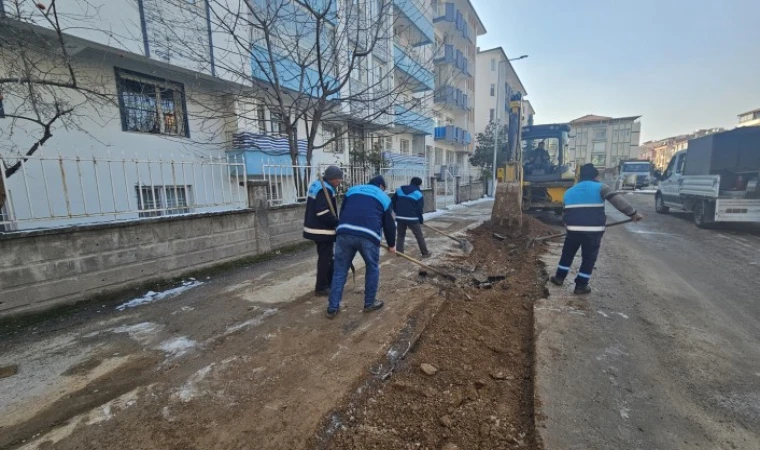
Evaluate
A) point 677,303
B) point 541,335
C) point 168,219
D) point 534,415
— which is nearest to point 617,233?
point 677,303

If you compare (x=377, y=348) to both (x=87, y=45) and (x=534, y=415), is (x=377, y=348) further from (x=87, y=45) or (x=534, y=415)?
(x=87, y=45)

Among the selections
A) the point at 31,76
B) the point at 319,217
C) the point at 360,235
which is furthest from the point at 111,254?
the point at 31,76

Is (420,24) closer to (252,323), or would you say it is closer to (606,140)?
(252,323)

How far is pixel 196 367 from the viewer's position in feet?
8.85

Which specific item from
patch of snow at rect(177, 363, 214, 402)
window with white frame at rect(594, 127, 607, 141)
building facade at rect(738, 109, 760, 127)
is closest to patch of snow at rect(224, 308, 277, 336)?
patch of snow at rect(177, 363, 214, 402)

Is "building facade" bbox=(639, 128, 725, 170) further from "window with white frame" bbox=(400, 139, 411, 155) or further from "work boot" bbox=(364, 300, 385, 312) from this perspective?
"work boot" bbox=(364, 300, 385, 312)

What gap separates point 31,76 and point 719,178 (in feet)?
48.2

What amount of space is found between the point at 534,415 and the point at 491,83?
36080mm

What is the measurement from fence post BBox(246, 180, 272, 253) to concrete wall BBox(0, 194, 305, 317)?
4cm

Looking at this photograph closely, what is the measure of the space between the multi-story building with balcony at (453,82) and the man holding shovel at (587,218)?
1490 centimetres

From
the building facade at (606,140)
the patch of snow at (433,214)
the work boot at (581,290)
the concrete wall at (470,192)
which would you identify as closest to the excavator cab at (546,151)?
the patch of snow at (433,214)

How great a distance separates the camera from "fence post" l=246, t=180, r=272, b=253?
5934mm

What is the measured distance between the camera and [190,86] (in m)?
8.88

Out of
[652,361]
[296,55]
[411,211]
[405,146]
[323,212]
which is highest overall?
[296,55]
